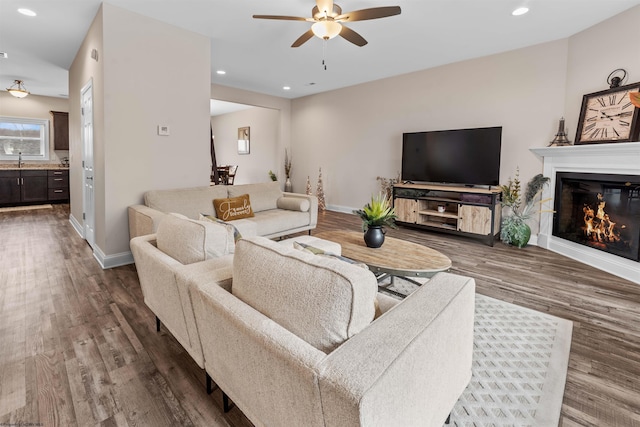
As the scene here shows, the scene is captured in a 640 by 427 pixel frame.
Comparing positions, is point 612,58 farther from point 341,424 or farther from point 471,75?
point 341,424

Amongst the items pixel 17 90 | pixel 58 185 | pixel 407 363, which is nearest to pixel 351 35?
pixel 407 363

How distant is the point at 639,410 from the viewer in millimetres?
1517

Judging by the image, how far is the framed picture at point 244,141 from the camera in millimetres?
9094

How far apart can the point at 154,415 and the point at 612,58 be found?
5177 millimetres

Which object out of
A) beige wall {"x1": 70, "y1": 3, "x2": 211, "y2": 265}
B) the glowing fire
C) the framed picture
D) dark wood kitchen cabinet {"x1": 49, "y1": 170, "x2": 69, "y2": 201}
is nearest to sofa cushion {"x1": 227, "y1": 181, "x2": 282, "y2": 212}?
beige wall {"x1": 70, "y1": 3, "x2": 211, "y2": 265}

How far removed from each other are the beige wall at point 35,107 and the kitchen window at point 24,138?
0.09m

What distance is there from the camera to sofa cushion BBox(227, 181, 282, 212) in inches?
173

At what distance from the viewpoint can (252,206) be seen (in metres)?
4.46

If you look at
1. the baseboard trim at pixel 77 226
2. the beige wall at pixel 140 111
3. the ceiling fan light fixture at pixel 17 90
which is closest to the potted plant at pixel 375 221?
the beige wall at pixel 140 111

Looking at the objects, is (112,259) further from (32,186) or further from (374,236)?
(32,186)

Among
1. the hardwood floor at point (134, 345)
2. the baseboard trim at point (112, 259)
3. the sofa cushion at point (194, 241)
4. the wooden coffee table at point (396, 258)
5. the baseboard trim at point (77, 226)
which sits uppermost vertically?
the sofa cushion at point (194, 241)

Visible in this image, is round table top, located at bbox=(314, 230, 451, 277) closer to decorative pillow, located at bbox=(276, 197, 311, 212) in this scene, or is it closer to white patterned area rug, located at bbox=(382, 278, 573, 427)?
white patterned area rug, located at bbox=(382, 278, 573, 427)

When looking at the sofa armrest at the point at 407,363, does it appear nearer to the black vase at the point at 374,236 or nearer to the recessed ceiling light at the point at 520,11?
the black vase at the point at 374,236

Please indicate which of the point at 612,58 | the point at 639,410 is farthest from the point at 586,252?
the point at 639,410
